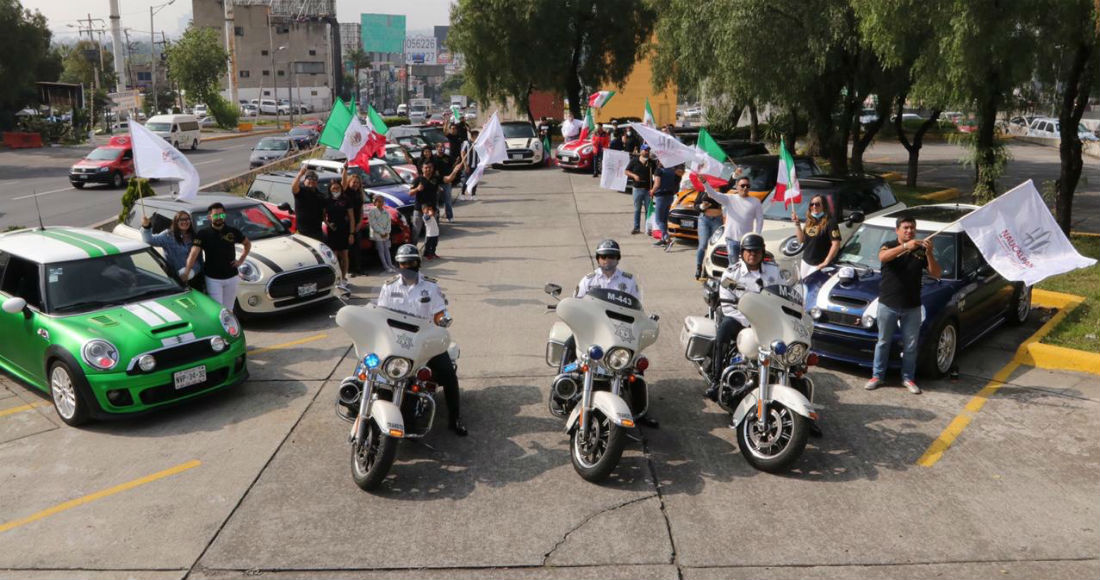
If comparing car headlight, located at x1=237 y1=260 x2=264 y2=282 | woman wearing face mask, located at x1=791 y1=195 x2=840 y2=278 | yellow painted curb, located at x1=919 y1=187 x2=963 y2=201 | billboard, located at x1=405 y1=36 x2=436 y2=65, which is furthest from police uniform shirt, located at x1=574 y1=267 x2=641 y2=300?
billboard, located at x1=405 y1=36 x2=436 y2=65

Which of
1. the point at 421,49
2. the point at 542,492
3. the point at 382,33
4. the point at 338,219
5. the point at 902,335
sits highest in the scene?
the point at 421,49

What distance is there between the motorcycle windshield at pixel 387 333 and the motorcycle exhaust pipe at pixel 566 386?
3.80 ft

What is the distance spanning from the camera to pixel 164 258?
9.87 m

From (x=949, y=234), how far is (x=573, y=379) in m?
5.18

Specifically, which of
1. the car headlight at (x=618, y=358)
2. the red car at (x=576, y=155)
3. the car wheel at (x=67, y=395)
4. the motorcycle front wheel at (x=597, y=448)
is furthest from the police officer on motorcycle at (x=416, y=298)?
the red car at (x=576, y=155)

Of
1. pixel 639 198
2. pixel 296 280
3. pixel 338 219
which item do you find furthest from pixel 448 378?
pixel 639 198

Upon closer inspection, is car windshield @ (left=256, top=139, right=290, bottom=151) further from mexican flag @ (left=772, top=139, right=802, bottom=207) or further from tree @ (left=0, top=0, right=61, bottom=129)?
mexican flag @ (left=772, top=139, right=802, bottom=207)

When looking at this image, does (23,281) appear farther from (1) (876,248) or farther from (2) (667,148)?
(1) (876,248)

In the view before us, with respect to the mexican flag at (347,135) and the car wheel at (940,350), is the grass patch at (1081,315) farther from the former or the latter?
the mexican flag at (347,135)

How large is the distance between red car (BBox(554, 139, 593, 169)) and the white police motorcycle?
22448 mm

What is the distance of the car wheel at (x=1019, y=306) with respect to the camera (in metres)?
10.7

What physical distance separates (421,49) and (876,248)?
15654 cm

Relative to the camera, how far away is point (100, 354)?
25.8 ft

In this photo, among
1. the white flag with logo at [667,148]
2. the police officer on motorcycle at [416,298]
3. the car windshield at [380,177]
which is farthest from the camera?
the car windshield at [380,177]
